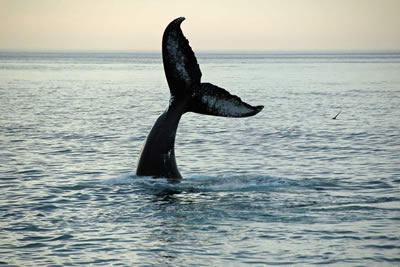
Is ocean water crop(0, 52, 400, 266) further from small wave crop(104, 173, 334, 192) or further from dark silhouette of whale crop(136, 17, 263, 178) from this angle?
dark silhouette of whale crop(136, 17, 263, 178)

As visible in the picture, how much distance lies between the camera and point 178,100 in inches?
538

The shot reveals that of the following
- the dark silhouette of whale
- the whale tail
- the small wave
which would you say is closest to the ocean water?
the small wave

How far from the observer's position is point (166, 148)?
13562mm

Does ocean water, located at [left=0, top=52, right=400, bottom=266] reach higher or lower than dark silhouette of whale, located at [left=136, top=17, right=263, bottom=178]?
lower

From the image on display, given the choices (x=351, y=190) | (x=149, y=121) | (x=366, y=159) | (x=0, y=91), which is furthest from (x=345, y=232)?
(x=0, y=91)

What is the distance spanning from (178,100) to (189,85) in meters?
0.38

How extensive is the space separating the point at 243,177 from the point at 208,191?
193cm

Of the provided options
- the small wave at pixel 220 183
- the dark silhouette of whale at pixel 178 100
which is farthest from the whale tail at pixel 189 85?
the small wave at pixel 220 183

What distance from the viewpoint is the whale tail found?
1305 centimetres

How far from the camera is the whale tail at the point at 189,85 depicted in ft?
42.8

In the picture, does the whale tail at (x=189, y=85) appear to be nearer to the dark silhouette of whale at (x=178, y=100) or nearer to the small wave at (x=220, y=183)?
the dark silhouette of whale at (x=178, y=100)

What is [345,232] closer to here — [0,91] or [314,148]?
[314,148]

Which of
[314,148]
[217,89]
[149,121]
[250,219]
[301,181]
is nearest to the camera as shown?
[250,219]

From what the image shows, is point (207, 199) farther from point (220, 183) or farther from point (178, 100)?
point (178, 100)
